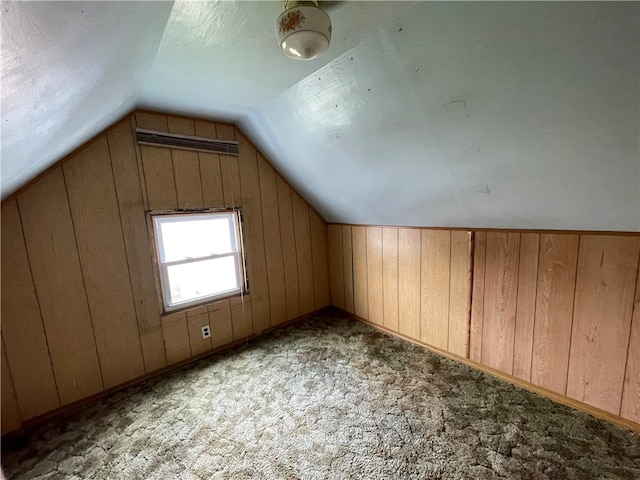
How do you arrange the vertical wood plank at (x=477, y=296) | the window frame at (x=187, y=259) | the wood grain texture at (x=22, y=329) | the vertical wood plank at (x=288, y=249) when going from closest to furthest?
1. the wood grain texture at (x=22, y=329)
2. the vertical wood plank at (x=477, y=296)
3. the window frame at (x=187, y=259)
4. the vertical wood plank at (x=288, y=249)

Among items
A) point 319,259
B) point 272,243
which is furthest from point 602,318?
point 272,243

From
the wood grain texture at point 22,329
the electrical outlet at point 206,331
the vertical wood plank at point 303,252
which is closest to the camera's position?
the wood grain texture at point 22,329

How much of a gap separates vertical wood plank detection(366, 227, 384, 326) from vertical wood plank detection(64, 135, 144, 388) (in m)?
2.25

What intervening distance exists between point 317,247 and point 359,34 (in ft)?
8.02

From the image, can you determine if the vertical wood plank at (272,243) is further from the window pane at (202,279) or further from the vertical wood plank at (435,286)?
the vertical wood plank at (435,286)

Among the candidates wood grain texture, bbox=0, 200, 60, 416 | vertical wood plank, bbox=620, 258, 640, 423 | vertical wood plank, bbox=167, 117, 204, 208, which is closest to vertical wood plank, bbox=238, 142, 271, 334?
vertical wood plank, bbox=167, 117, 204, 208

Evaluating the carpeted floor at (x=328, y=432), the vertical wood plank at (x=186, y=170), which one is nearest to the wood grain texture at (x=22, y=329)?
the carpeted floor at (x=328, y=432)

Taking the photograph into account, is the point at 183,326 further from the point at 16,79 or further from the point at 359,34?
the point at 359,34

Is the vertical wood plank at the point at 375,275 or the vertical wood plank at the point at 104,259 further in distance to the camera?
the vertical wood plank at the point at 375,275

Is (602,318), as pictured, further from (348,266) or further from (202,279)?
(202,279)

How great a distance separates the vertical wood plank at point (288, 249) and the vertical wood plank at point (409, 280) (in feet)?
3.94

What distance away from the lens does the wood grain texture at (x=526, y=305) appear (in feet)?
6.43

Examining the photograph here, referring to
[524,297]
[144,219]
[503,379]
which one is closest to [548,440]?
[503,379]

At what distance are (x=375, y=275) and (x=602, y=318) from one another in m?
1.76
